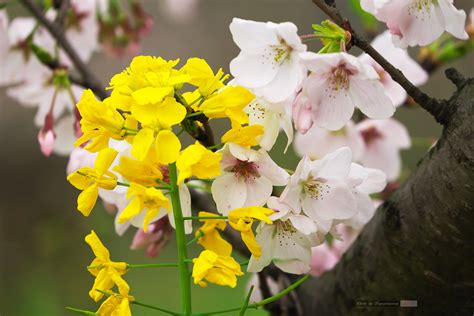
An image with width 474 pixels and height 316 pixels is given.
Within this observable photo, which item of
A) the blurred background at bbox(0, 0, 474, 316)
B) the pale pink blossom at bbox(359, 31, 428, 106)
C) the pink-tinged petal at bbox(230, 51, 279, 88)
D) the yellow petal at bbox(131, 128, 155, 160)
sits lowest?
the blurred background at bbox(0, 0, 474, 316)

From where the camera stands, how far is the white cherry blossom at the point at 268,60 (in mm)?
400

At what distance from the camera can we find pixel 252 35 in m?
0.41

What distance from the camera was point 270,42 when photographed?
413 millimetres

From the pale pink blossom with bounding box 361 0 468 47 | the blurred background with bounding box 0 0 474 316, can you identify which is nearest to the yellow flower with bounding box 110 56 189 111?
the pale pink blossom with bounding box 361 0 468 47

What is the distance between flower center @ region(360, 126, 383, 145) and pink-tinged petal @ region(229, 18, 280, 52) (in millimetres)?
341

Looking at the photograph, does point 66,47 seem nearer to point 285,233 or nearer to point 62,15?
point 62,15

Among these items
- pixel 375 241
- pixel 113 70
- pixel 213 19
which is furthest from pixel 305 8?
pixel 375 241

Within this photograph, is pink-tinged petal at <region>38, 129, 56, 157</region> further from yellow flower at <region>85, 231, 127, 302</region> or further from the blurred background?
the blurred background

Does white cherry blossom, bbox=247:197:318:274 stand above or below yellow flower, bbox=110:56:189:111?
below

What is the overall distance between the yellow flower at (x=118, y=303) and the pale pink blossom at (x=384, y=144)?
401 millimetres

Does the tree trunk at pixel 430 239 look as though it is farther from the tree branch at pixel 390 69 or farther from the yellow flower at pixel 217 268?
the yellow flower at pixel 217 268

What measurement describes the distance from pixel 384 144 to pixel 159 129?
1.37ft

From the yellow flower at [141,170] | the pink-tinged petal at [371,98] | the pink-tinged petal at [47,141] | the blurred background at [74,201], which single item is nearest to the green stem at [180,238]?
the yellow flower at [141,170]

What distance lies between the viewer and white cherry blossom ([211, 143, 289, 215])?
1.33 feet
